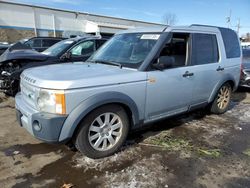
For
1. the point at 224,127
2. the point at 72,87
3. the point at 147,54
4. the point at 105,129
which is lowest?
the point at 224,127

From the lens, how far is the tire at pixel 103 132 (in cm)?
341

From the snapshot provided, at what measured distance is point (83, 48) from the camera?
789cm

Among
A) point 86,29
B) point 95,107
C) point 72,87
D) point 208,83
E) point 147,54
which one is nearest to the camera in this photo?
point 72,87

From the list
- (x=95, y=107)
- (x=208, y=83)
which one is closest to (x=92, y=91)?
(x=95, y=107)

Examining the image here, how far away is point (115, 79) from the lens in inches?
137

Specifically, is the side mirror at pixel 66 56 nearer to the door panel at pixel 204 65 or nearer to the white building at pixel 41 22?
the door panel at pixel 204 65

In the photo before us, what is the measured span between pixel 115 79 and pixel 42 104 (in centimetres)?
101

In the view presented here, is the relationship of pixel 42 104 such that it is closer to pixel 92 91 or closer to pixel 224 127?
pixel 92 91

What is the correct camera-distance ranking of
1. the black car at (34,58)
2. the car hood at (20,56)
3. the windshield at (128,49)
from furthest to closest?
the car hood at (20,56), the black car at (34,58), the windshield at (128,49)

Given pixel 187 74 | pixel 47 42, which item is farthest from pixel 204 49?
pixel 47 42

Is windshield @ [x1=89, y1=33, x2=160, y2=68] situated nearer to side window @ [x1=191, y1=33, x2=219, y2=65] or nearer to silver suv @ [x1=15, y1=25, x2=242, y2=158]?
silver suv @ [x1=15, y1=25, x2=242, y2=158]

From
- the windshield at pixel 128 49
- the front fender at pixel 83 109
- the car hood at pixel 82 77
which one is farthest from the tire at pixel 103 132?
the windshield at pixel 128 49

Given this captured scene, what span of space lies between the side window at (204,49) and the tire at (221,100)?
0.87 m

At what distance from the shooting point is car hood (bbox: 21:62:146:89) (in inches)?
122
